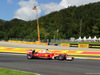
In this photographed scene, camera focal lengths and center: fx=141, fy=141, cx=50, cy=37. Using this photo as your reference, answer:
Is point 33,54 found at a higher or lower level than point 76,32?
lower

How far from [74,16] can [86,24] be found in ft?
127

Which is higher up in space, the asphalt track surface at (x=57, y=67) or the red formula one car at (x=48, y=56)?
the red formula one car at (x=48, y=56)

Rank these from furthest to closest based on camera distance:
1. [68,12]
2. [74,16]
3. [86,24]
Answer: [68,12] → [74,16] → [86,24]

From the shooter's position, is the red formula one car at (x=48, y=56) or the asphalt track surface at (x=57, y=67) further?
the red formula one car at (x=48, y=56)

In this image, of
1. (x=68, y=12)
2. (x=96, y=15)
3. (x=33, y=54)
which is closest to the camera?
(x=33, y=54)

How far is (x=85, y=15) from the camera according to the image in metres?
156

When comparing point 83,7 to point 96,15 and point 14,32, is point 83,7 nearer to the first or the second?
point 96,15

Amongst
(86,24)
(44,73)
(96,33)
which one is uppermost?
(86,24)

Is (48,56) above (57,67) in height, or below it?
above

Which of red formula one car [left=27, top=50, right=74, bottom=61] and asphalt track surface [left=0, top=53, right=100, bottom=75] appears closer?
asphalt track surface [left=0, top=53, right=100, bottom=75]

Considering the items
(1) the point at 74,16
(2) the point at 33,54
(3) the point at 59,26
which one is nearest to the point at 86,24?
(3) the point at 59,26

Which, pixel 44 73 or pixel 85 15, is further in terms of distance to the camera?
pixel 85 15

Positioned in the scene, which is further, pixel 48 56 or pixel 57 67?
pixel 48 56

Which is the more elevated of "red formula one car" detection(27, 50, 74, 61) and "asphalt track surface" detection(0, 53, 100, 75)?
"red formula one car" detection(27, 50, 74, 61)
